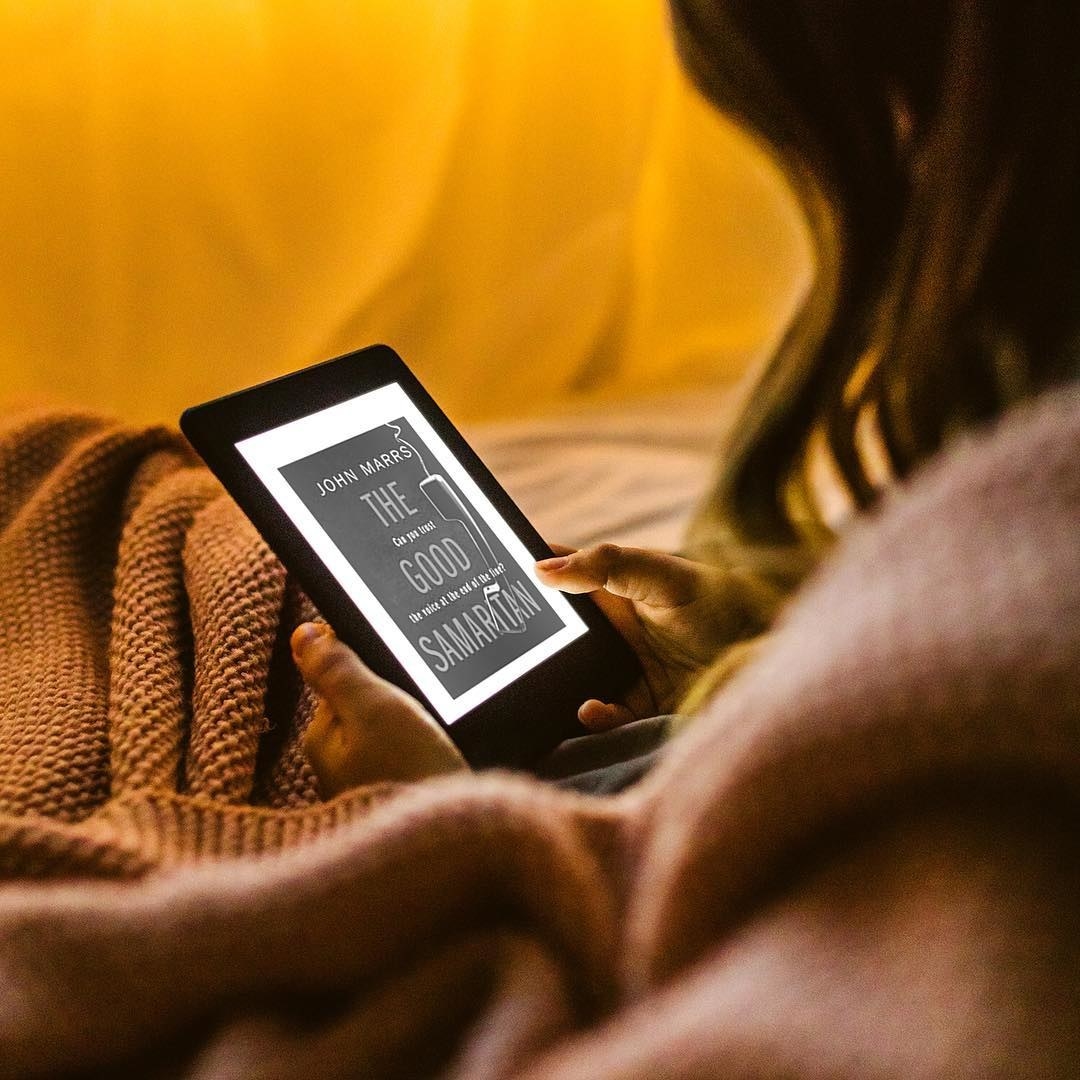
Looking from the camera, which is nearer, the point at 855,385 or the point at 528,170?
the point at 855,385

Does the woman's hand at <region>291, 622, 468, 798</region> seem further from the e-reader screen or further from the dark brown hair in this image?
the dark brown hair

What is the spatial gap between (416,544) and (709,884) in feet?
1.08

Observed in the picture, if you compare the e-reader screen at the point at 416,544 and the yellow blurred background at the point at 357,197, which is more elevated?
the yellow blurred background at the point at 357,197

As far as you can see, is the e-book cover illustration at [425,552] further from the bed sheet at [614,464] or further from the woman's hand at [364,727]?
the bed sheet at [614,464]

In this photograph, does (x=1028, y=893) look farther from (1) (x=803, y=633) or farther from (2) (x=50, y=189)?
(2) (x=50, y=189)

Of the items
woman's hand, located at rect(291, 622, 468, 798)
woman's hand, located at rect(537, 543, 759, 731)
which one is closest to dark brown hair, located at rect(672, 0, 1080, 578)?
woman's hand, located at rect(537, 543, 759, 731)

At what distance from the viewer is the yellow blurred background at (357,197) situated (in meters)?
0.87

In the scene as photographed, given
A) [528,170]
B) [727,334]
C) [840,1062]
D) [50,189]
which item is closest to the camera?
[840,1062]

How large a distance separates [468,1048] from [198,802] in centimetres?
22

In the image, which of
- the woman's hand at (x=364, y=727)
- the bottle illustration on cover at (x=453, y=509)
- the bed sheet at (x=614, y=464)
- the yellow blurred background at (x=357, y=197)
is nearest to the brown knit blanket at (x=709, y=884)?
the woman's hand at (x=364, y=727)

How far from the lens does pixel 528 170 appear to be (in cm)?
101

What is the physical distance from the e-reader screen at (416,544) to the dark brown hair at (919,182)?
0.19 metres

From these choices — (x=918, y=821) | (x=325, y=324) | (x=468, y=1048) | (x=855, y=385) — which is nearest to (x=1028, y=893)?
(x=918, y=821)

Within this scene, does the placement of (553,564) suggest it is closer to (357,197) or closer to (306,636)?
(306,636)
